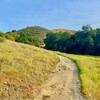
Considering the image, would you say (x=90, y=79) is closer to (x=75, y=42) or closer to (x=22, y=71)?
(x=22, y=71)

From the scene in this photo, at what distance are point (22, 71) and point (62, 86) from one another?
20.9 ft

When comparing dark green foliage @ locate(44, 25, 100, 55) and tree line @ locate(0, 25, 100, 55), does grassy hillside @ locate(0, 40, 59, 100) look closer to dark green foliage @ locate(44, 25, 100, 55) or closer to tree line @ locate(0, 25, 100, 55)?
tree line @ locate(0, 25, 100, 55)

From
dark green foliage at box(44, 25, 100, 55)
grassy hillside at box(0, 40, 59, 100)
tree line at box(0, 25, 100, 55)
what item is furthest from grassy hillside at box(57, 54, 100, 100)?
dark green foliage at box(44, 25, 100, 55)

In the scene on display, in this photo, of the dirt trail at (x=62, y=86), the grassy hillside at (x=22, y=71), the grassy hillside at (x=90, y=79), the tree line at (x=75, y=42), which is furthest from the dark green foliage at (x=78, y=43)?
the dirt trail at (x=62, y=86)

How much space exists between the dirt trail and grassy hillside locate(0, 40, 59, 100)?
3.11ft

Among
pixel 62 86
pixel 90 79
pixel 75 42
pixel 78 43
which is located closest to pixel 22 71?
pixel 62 86

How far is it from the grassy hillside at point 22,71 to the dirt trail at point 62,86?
3.11 feet

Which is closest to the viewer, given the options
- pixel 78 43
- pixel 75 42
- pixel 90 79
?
pixel 90 79

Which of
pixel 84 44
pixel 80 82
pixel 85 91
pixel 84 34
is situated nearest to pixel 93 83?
pixel 80 82

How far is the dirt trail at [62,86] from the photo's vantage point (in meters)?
36.7

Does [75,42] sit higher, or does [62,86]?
[75,42]

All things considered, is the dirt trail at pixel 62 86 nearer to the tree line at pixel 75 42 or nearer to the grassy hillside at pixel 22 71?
the grassy hillside at pixel 22 71

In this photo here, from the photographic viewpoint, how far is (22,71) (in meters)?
44.3

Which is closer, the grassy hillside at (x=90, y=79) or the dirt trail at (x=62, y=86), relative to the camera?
the dirt trail at (x=62, y=86)
